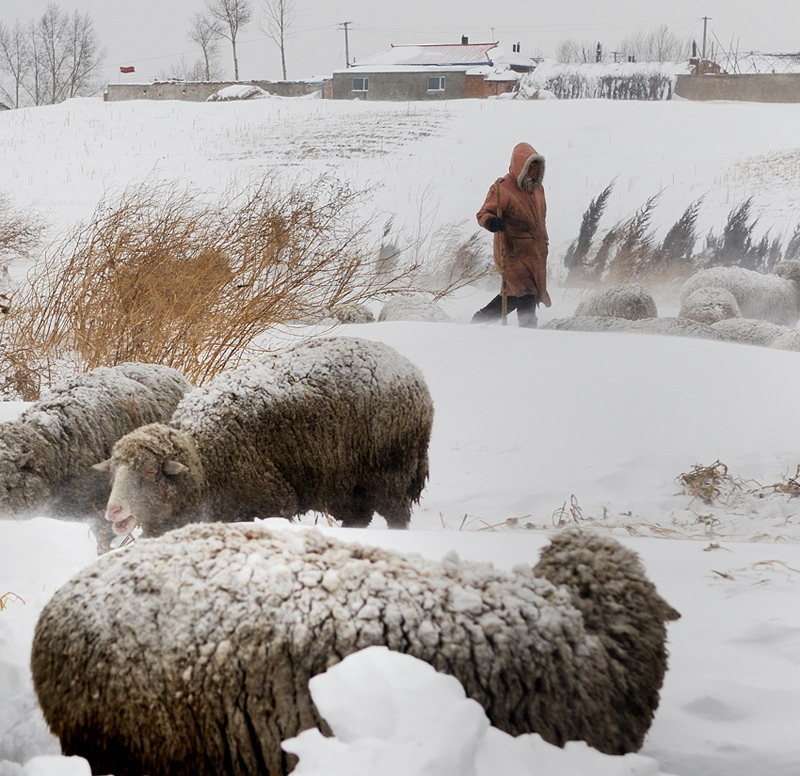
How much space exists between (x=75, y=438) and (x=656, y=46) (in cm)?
194

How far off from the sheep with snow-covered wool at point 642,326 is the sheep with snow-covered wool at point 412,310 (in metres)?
0.33

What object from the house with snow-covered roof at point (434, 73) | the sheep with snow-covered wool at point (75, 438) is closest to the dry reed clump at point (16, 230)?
the sheep with snow-covered wool at point (75, 438)

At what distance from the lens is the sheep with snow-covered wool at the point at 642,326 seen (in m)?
2.71

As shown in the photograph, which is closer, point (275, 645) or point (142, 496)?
point (275, 645)

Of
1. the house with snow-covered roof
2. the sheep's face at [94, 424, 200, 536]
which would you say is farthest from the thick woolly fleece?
the house with snow-covered roof

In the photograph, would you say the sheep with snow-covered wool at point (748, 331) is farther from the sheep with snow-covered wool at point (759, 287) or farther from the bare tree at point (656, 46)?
the bare tree at point (656, 46)

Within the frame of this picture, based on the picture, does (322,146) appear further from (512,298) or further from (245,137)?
(512,298)

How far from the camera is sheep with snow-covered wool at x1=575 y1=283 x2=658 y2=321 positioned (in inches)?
107

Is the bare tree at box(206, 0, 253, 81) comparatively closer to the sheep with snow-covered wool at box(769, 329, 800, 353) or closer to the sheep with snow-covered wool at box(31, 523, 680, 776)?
the sheep with snow-covered wool at box(769, 329, 800, 353)

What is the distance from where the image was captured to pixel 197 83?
2729 mm

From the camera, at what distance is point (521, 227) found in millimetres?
2770

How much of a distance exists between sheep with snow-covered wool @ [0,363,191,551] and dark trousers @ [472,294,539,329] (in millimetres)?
955

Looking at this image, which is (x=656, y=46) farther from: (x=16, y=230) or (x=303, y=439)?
(x=16, y=230)

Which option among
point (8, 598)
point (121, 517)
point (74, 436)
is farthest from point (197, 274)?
point (8, 598)
